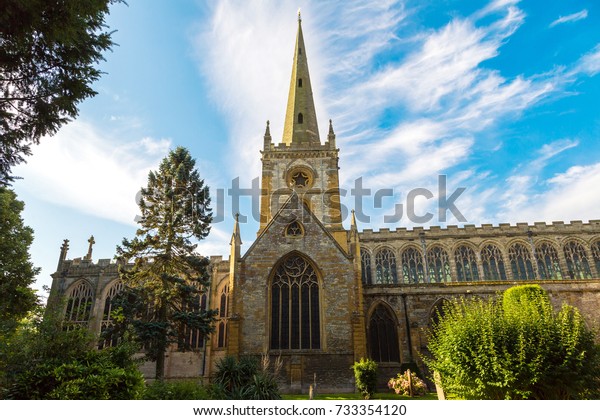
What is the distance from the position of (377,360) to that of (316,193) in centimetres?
1550

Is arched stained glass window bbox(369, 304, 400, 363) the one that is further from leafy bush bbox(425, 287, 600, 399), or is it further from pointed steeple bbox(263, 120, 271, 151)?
pointed steeple bbox(263, 120, 271, 151)

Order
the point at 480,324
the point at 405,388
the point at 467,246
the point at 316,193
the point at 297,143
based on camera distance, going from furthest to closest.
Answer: the point at 467,246 < the point at 297,143 < the point at 316,193 < the point at 405,388 < the point at 480,324

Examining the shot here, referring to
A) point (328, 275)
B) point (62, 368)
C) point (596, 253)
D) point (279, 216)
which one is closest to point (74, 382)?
point (62, 368)

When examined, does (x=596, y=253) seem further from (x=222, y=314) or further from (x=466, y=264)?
(x=222, y=314)

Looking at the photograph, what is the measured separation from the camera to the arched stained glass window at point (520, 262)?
36.3 meters

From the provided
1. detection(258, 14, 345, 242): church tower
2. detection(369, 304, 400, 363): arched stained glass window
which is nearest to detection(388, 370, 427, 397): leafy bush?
detection(369, 304, 400, 363): arched stained glass window

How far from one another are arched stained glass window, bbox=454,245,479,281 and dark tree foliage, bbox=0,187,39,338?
34851 millimetres

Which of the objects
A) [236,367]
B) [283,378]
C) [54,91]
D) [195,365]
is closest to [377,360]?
[283,378]

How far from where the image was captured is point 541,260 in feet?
121

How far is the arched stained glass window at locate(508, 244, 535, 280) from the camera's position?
119 feet

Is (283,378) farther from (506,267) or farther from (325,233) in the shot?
(506,267)

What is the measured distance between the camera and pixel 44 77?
10.3 m

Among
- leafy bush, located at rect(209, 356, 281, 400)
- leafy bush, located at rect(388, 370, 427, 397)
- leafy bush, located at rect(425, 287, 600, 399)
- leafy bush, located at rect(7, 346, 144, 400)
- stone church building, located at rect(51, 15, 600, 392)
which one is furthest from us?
stone church building, located at rect(51, 15, 600, 392)

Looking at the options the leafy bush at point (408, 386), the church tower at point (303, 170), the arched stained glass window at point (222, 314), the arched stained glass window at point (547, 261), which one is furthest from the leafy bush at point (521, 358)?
the arched stained glass window at point (547, 261)
